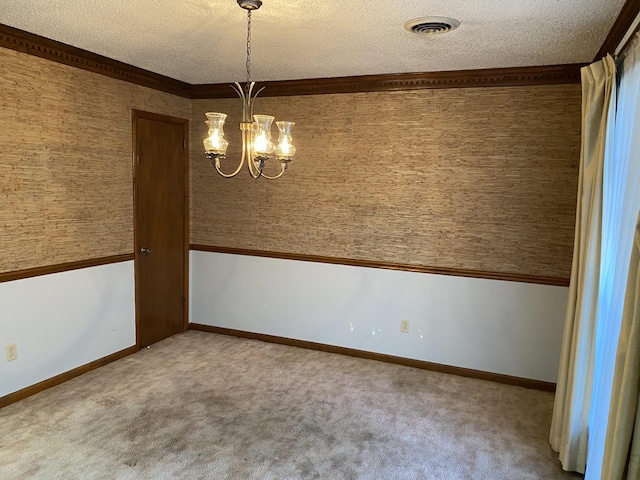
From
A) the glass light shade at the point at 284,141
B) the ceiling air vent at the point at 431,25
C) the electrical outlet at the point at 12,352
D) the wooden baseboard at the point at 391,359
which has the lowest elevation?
the wooden baseboard at the point at 391,359

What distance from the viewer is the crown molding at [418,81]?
137 inches

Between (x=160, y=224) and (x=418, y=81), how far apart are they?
268cm

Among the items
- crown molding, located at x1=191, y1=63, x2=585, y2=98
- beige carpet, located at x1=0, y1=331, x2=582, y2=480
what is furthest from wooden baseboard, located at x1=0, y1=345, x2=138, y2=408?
crown molding, located at x1=191, y1=63, x2=585, y2=98

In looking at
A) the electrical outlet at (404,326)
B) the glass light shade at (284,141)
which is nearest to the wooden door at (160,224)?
the glass light shade at (284,141)

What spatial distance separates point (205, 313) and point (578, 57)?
399 centimetres

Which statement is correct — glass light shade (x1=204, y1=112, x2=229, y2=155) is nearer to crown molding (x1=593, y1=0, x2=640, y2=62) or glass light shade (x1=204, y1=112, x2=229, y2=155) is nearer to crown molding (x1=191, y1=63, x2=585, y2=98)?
crown molding (x1=191, y1=63, x2=585, y2=98)

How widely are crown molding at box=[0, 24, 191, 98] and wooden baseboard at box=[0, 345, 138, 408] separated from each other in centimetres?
233

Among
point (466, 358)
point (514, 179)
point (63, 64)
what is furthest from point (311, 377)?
point (63, 64)

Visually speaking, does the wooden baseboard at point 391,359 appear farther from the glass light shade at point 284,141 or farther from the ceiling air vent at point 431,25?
the ceiling air vent at point 431,25

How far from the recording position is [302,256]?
14.5 feet

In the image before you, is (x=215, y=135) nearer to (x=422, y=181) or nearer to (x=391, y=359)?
(x=422, y=181)

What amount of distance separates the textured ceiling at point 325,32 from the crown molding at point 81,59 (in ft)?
0.27

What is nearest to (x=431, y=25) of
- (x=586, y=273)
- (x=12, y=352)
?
(x=586, y=273)

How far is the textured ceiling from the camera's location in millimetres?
2428
